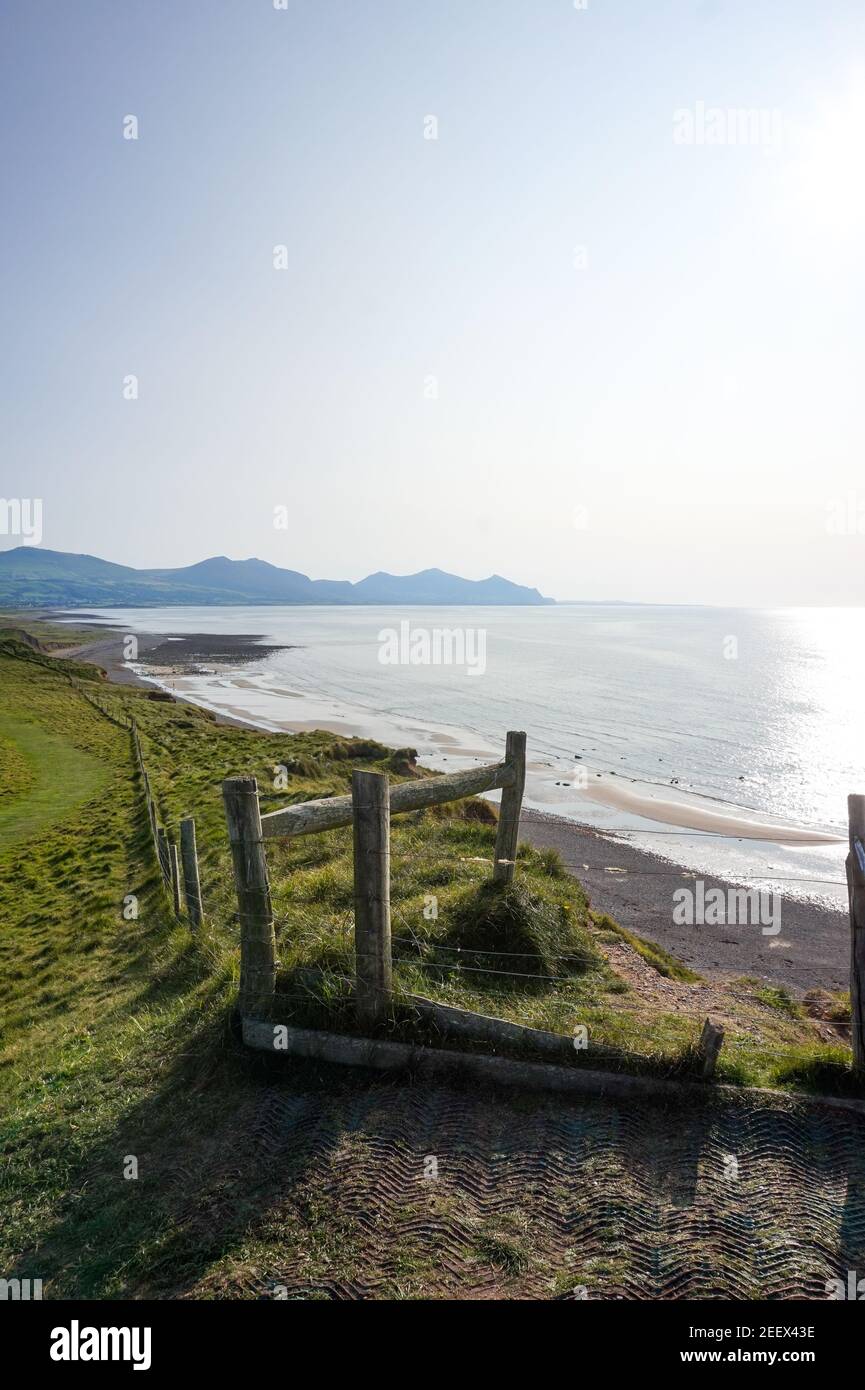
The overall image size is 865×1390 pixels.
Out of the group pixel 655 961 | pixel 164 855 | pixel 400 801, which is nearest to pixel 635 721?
pixel 164 855

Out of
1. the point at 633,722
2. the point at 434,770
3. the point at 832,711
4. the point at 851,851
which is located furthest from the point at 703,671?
the point at 851,851

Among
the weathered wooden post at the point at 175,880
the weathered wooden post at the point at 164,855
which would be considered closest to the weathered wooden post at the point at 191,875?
the weathered wooden post at the point at 175,880

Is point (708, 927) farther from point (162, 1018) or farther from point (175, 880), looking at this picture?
point (162, 1018)

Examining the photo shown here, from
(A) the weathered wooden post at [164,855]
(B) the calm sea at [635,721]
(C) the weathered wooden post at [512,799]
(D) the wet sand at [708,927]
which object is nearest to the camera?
(C) the weathered wooden post at [512,799]

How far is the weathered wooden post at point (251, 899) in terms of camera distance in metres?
7.86

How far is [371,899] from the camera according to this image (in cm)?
762

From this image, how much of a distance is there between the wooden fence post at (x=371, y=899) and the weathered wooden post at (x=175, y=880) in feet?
25.4

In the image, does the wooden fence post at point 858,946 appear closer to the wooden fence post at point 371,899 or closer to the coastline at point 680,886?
the wooden fence post at point 371,899

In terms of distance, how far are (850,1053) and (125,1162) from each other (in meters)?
6.68

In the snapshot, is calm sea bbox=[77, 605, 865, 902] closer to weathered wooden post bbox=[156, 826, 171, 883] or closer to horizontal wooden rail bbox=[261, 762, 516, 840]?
weathered wooden post bbox=[156, 826, 171, 883]

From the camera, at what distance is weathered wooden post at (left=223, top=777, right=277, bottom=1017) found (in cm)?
786

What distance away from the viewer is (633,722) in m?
61.8

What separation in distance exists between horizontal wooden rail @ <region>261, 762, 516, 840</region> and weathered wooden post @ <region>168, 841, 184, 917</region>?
616cm

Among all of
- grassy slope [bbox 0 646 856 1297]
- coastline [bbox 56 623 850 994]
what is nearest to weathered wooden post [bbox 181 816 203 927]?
grassy slope [bbox 0 646 856 1297]
